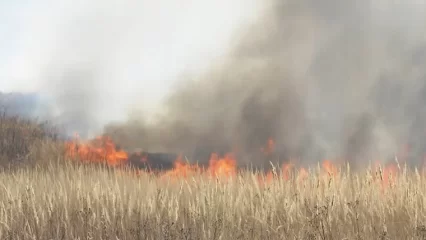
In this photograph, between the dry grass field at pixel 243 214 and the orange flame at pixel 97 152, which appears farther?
the orange flame at pixel 97 152

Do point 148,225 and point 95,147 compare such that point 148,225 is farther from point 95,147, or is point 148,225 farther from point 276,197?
point 95,147

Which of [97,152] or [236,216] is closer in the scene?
[236,216]

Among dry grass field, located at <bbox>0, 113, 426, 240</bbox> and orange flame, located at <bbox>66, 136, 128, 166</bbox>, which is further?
orange flame, located at <bbox>66, 136, 128, 166</bbox>

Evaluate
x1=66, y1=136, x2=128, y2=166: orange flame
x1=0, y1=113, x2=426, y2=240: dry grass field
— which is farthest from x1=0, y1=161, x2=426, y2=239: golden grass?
x1=66, y1=136, x2=128, y2=166: orange flame

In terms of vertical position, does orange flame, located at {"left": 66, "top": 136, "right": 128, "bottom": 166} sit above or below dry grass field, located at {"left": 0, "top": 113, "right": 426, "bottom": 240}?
above

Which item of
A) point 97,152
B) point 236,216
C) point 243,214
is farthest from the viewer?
point 97,152

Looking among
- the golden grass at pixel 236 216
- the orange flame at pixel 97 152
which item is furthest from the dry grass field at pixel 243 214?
the orange flame at pixel 97 152

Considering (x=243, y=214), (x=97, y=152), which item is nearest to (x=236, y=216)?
(x=243, y=214)

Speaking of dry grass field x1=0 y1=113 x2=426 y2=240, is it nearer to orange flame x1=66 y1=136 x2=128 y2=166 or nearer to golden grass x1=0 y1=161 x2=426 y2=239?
golden grass x1=0 y1=161 x2=426 y2=239

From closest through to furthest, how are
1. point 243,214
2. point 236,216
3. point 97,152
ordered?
point 243,214
point 236,216
point 97,152

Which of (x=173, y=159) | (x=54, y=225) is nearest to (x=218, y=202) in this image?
(x=54, y=225)

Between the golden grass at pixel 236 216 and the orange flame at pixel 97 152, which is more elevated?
the orange flame at pixel 97 152

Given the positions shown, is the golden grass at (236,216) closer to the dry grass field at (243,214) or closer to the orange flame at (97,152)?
the dry grass field at (243,214)

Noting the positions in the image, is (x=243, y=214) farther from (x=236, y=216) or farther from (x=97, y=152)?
(x=97, y=152)
